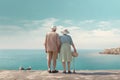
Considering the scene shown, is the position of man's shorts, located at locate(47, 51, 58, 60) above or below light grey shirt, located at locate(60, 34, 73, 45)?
below

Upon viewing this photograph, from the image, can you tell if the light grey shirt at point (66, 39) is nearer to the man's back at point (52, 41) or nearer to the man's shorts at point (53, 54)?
the man's back at point (52, 41)

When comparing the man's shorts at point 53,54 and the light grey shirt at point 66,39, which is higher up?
the light grey shirt at point 66,39

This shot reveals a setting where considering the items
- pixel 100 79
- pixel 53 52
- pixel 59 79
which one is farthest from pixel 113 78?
pixel 53 52

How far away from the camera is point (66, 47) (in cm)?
1767

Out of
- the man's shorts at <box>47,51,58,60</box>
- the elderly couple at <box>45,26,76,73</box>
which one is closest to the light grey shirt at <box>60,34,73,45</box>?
the elderly couple at <box>45,26,76,73</box>

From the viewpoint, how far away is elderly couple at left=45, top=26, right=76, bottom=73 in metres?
17.6

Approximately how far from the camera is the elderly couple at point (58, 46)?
17625 millimetres

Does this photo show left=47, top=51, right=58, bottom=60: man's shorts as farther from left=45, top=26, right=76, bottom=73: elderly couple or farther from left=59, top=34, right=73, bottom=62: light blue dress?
left=59, top=34, right=73, bottom=62: light blue dress

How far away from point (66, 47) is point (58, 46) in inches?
19.1

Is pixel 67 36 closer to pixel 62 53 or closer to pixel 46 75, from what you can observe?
pixel 62 53

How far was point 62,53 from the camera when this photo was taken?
58.2ft

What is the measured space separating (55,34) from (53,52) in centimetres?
96

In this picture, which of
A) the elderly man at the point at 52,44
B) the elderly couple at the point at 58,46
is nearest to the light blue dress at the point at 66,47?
the elderly couple at the point at 58,46

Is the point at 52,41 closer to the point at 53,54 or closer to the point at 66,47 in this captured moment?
the point at 53,54
